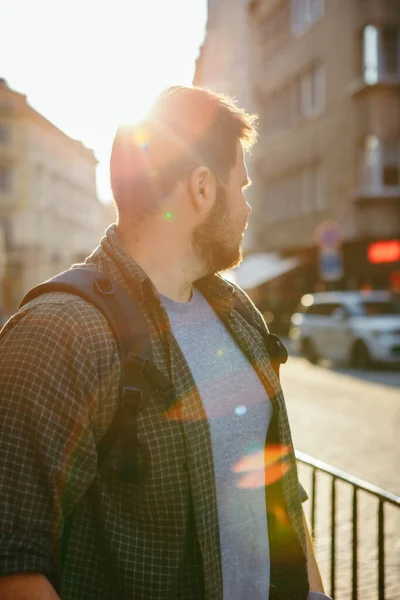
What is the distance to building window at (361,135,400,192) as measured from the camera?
24562 mm

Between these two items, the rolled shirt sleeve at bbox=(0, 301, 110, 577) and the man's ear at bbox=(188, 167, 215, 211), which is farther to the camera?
the man's ear at bbox=(188, 167, 215, 211)

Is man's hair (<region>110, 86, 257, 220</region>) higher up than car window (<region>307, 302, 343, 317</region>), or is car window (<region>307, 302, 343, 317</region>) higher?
man's hair (<region>110, 86, 257, 220</region>)

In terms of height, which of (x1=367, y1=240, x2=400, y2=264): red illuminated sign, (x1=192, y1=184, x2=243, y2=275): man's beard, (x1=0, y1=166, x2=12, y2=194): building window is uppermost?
(x1=0, y1=166, x2=12, y2=194): building window

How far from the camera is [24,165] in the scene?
1825 inches

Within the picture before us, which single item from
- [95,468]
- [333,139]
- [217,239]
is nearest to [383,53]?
[333,139]

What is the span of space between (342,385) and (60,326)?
13.3 meters

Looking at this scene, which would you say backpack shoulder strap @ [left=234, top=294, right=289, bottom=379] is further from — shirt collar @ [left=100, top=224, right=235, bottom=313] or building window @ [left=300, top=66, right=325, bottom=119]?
building window @ [left=300, top=66, right=325, bottom=119]

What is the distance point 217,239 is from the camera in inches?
75.5

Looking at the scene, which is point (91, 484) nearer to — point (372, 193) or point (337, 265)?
point (337, 265)

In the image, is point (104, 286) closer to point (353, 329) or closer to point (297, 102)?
point (353, 329)

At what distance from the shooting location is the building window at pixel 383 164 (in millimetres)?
24562

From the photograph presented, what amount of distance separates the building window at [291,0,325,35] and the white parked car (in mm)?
12588

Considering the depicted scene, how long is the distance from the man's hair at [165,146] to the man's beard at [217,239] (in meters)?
0.10

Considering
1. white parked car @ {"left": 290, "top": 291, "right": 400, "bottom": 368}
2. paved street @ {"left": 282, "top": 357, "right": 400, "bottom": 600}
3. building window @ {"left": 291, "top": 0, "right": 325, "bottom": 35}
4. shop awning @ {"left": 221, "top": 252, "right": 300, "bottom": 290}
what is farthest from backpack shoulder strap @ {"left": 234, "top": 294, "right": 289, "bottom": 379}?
shop awning @ {"left": 221, "top": 252, "right": 300, "bottom": 290}
